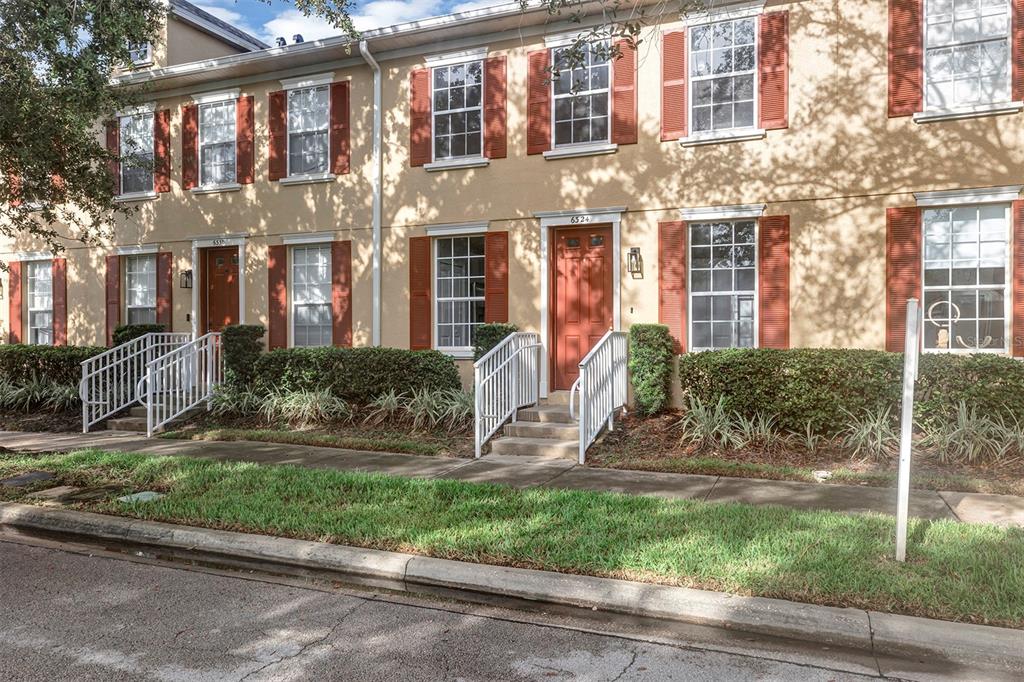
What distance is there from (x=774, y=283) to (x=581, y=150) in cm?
325

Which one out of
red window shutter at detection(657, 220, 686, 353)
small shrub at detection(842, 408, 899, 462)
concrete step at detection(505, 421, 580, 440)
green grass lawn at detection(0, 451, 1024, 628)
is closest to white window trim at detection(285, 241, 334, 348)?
concrete step at detection(505, 421, 580, 440)

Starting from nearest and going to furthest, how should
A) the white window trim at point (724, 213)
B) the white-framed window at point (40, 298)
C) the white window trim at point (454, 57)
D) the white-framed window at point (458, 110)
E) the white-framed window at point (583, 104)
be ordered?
the white window trim at point (724, 213)
the white-framed window at point (583, 104)
the white window trim at point (454, 57)
the white-framed window at point (458, 110)
the white-framed window at point (40, 298)

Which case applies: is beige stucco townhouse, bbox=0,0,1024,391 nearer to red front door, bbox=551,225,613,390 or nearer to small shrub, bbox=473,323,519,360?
red front door, bbox=551,225,613,390

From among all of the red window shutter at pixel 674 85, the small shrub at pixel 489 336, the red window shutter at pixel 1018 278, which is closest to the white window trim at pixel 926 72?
the red window shutter at pixel 1018 278

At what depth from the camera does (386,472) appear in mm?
7434

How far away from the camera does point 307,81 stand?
1189 centimetres

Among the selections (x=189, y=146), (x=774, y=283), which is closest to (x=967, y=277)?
(x=774, y=283)

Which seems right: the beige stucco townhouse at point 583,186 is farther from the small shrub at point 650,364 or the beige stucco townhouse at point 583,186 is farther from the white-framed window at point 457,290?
the small shrub at point 650,364

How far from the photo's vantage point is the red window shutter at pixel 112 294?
525 inches

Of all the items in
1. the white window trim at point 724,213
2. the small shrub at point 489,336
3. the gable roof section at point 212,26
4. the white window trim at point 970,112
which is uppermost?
the gable roof section at point 212,26

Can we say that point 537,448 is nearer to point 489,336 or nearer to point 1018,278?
point 489,336

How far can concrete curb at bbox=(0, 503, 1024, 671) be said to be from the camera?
348 cm

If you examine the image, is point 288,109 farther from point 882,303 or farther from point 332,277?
point 882,303

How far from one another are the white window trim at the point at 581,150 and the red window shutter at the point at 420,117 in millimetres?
2046
